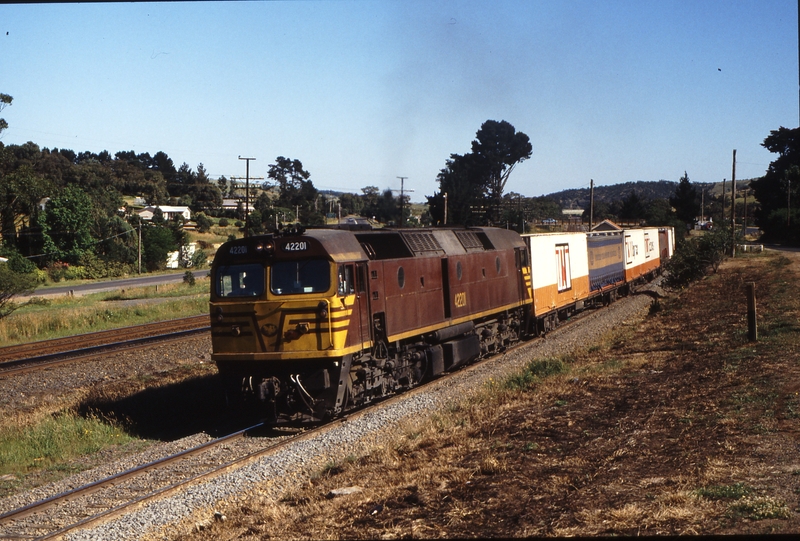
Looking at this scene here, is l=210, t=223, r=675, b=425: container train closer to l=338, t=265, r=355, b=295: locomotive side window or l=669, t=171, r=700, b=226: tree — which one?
l=338, t=265, r=355, b=295: locomotive side window

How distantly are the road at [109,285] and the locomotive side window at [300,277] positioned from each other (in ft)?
137

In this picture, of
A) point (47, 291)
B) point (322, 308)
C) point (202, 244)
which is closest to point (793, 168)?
point (202, 244)

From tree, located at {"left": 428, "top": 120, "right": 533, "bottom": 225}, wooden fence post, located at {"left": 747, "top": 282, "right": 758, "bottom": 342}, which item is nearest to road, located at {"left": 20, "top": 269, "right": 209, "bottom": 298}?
tree, located at {"left": 428, "top": 120, "right": 533, "bottom": 225}

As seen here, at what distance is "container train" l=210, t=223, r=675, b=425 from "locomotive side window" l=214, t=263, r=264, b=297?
0.07 feet

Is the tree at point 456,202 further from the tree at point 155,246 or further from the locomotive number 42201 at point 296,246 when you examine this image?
the locomotive number 42201 at point 296,246

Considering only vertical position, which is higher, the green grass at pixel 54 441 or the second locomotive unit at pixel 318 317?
the second locomotive unit at pixel 318 317

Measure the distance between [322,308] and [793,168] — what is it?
92363 millimetres

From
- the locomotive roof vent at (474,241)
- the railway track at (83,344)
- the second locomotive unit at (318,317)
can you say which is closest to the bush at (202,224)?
the railway track at (83,344)

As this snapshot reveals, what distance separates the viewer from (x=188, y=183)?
13250 cm

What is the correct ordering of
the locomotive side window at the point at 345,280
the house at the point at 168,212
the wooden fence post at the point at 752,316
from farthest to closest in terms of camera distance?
the house at the point at 168,212 < the wooden fence post at the point at 752,316 < the locomotive side window at the point at 345,280

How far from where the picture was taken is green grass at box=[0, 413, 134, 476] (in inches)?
494

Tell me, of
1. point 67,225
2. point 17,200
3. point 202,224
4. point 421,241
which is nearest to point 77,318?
point 421,241

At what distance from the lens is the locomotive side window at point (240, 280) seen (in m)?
13.6

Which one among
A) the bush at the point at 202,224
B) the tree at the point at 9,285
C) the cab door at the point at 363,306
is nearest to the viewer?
the cab door at the point at 363,306
